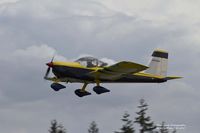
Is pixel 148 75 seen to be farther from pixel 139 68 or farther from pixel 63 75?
pixel 63 75

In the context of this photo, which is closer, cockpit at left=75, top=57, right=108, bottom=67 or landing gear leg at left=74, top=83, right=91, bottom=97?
landing gear leg at left=74, top=83, right=91, bottom=97

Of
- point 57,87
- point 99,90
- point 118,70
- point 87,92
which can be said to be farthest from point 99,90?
point 57,87

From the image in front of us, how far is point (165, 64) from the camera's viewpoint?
48.5 meters

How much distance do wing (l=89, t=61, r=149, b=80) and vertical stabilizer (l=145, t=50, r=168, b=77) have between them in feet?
11.9

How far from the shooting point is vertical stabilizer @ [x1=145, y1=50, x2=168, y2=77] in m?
47.4

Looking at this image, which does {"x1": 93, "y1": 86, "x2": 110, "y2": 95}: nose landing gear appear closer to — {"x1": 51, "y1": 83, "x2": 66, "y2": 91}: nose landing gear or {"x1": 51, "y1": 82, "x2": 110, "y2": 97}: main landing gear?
{"x1": 51, "y1": 82, "x2": 110, "y2": 97}: main landing gear

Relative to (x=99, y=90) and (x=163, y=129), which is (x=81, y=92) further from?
(x=163, y=129)

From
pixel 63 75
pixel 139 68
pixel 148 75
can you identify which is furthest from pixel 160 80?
pixel 63 75

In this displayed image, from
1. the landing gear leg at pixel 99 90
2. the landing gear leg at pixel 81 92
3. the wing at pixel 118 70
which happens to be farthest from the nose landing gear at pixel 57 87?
the wing at pixel 118 70

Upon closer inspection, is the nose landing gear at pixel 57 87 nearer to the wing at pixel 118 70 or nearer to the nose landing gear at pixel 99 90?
the nose landing gear at pixel 99 90

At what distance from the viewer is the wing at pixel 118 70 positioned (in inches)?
1681

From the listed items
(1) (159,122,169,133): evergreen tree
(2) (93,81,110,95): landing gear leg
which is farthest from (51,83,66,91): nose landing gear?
(1) (159,122,169,133): evergreen tree

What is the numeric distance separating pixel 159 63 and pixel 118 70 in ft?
18.4

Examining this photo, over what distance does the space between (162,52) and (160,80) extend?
3.45 m
